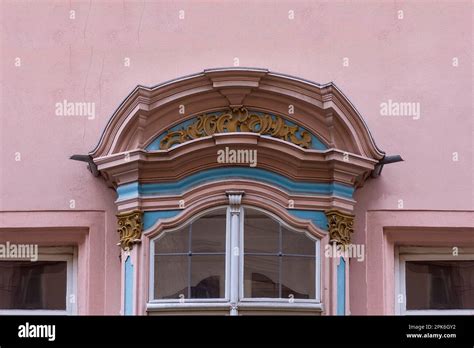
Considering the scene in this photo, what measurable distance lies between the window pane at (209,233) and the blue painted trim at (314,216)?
570 millimetres

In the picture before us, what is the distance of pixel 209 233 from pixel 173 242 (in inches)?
11.8

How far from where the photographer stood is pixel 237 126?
1327cm

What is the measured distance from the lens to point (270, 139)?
13.1 meters

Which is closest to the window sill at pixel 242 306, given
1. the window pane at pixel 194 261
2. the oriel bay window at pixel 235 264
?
the oriel bay window at pixel 235 264

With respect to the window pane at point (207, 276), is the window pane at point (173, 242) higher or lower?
higher

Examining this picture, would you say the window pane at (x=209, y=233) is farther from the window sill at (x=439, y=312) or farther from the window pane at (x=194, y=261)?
the window sill at (x=439, y=312)

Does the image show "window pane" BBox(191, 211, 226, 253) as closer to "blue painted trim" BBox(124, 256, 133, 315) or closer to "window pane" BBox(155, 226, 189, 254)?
"window pane" BBox(155, 226, 189, 254)

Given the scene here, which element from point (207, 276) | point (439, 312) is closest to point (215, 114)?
point (207, 276)

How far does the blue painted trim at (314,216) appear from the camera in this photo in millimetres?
13180

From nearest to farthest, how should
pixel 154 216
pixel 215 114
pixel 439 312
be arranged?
pixel 154 216 → pixel 215 114 → pixel 439 312

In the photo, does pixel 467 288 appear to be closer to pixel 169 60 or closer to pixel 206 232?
pixel 206 232

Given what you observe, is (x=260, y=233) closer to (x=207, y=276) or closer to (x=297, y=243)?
(x=297, y=243)

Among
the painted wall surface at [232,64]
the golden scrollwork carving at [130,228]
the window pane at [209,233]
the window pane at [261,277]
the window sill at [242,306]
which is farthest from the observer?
the painted wall surface at [232,64]

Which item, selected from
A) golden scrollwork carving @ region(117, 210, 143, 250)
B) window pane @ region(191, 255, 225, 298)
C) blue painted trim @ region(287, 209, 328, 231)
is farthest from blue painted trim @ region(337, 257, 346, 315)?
golden scrollwork carving @ region(117, 210, 143, 250)
